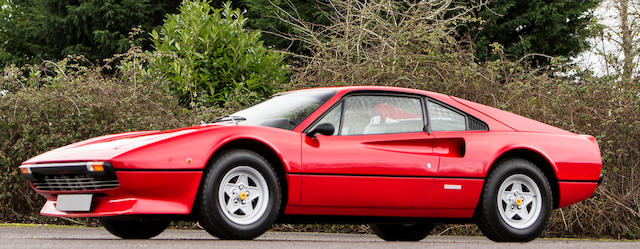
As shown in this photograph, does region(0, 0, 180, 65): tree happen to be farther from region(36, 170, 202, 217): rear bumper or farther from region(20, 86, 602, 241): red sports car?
region(36, 170, 202, 217): rear bumper

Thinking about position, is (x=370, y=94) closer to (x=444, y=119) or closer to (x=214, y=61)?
(x=444, y=119)

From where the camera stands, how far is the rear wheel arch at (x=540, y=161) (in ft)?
23.1

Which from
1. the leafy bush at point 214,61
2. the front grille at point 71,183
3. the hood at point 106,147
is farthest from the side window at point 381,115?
the leafy bush at point 214,61

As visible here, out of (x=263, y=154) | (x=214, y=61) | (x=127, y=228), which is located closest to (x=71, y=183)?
(x=127, y=228)

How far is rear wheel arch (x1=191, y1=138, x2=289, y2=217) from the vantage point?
5839 mm

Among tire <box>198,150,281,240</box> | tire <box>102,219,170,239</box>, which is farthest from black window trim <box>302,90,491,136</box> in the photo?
tire <box>102,219,170,239</box>

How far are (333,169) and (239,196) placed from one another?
2.55 feet

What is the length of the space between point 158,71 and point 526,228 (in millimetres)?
6538

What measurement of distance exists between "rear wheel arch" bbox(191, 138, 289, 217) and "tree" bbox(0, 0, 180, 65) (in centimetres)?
1660

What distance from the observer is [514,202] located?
6984 millimetres

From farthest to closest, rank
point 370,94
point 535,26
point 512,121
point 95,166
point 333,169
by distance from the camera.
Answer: point 535,26, point 512,121, point 370,94, point 333,169, point 95,166

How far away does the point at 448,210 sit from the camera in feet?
22.3

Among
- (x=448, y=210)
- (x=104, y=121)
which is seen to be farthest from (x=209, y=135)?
(x=104, y=121)

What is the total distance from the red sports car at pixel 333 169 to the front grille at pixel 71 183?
0.4 inches
